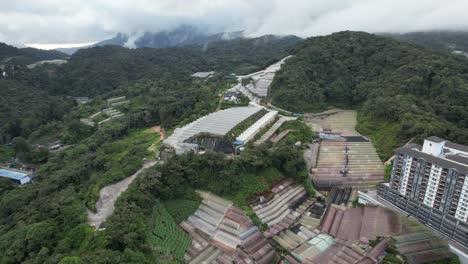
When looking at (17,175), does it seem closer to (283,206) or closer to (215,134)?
(215,134)

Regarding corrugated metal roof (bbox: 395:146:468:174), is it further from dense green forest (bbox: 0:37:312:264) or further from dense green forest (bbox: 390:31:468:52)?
dense green forest (bbox: 390:31:468:52)

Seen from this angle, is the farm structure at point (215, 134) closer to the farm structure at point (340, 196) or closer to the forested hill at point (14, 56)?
the farm structure at point (340, 196)

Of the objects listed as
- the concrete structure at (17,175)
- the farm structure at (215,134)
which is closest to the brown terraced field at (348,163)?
the farm structure at (215,134)

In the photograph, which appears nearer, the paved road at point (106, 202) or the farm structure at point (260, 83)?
the paved road at point (106, 202)

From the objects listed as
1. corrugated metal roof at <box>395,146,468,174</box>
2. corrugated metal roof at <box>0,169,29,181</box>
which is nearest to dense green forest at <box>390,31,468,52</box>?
corrugated metal roof at <box>395,146,468,174</box>

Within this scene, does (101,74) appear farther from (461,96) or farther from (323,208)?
(461,96)

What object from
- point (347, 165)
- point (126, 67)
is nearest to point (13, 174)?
point (347, 165)
